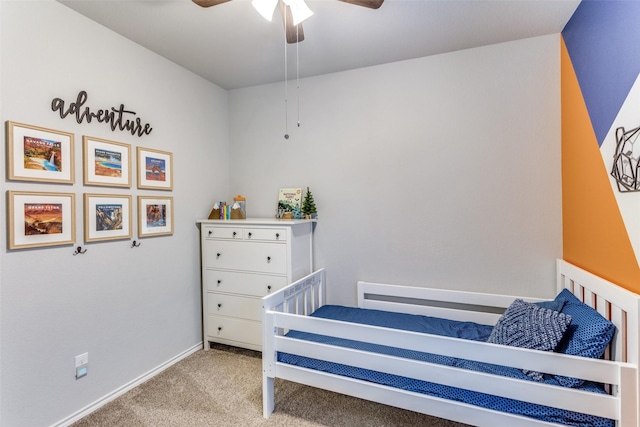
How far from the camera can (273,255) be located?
2.50 metres

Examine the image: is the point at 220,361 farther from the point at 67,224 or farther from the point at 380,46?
the point at 380,46

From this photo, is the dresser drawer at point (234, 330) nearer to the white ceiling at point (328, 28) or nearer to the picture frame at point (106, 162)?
the picture frame at point (106, 162)

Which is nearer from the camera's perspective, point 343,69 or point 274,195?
point 343,69

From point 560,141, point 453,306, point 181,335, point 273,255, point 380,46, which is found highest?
point 380,46

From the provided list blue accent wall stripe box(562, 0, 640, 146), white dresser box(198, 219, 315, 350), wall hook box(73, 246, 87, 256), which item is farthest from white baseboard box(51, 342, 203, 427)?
blue accent wall stripe box(562, 0, 640, 146)

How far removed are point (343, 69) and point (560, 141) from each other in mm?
1796

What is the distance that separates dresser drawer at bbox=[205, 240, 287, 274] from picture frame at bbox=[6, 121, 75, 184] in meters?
1.18

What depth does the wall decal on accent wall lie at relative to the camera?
1356 mm

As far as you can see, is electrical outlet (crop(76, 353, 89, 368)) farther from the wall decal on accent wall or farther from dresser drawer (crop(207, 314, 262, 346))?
the wall decal on accent wall

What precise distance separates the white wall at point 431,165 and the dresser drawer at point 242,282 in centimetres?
53

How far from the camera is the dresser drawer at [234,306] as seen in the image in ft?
8.46

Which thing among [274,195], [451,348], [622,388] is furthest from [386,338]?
[274,195]

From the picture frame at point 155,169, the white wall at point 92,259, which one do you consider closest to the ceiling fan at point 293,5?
the white wall at point 92,259

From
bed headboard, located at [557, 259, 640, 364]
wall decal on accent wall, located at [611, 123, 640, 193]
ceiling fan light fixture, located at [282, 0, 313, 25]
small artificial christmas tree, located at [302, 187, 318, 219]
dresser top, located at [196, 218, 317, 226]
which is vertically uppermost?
ceiling fan light fixture, located at [282, 0, 313, 25]
